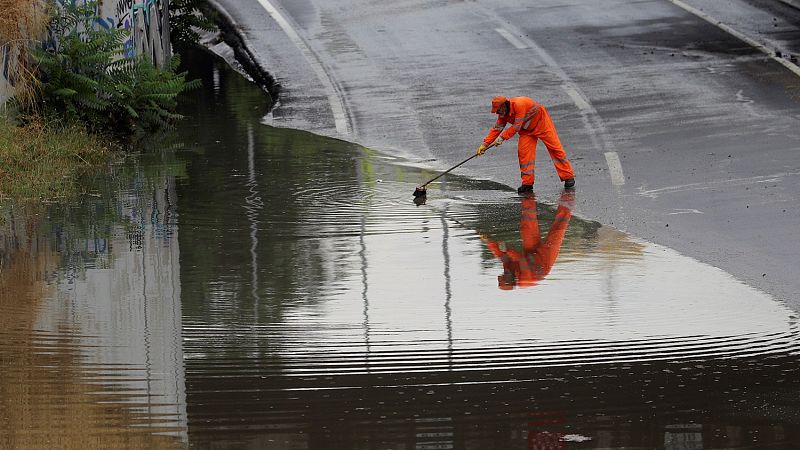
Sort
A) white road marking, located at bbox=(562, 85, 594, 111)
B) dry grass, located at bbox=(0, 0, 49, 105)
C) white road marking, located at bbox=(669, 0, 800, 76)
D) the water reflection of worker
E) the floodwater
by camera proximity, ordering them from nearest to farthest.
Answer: the floodwater
the water reflection of worker
dry grass, located at bbox=(0, 0, 49, 105)
white road marking, located at bbox=(562, 85, 594, 111)
white road marking, located at bbox=(669, 0, 800, 76)

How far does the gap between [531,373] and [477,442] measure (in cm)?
122

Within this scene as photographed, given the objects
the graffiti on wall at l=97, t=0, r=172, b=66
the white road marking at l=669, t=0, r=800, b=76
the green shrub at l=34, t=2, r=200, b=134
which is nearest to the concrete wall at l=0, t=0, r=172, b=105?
the graffiti on wall at l=97, t=0, r=172, b=66

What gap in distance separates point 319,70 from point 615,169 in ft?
26.9

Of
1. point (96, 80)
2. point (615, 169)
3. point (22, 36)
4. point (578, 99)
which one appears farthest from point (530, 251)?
point (578, 99)

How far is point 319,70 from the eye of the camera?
74.1ft

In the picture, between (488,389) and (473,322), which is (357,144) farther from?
(488,389)

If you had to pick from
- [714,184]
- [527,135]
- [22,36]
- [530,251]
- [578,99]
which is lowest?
[530,251]

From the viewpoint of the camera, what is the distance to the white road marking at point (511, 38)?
23609mm

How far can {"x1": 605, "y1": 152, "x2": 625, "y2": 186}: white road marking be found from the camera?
588 inches

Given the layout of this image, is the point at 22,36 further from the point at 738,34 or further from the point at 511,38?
the point at 738,34

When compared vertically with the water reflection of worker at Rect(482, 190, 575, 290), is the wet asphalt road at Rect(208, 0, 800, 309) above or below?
above

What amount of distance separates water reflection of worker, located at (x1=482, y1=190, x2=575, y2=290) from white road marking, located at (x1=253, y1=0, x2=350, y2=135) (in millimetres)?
5737

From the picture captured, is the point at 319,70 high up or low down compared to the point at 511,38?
down

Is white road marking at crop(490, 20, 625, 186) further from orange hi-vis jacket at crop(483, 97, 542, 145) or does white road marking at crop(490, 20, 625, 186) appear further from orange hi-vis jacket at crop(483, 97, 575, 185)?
orange hi-vis jacket at crop(483, 97, 542, 145)
